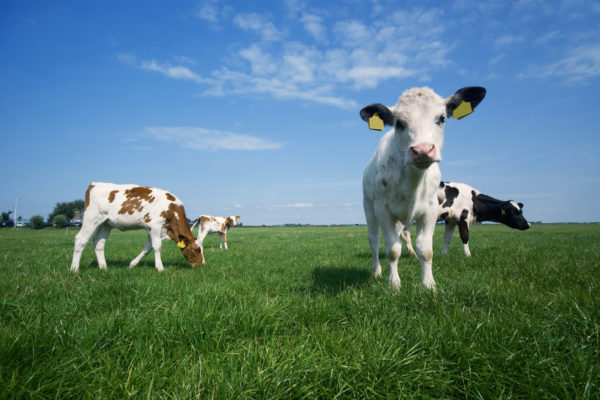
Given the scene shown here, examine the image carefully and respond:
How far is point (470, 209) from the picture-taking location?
1140cm

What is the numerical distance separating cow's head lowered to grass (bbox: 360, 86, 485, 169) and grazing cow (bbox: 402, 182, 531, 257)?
278 inches

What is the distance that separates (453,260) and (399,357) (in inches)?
230

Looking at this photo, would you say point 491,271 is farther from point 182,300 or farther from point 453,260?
point 182,300

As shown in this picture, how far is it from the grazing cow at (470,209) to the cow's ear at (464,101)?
6.97 metres

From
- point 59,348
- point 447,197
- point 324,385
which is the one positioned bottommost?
point 324,385

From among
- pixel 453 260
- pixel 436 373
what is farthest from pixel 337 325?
pixel 453 260

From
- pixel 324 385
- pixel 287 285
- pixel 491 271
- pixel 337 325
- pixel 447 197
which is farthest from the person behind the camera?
pixel 447 197

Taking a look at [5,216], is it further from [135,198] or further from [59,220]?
[135,198]

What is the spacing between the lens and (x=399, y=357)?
2104 mm

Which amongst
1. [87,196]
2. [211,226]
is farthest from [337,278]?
[211,226]

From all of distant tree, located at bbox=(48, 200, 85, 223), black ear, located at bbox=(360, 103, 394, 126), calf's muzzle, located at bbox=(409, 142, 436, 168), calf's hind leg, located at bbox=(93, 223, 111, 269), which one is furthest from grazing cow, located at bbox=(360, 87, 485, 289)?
distant tree, located at bbox=(48, 200, 85, 223)

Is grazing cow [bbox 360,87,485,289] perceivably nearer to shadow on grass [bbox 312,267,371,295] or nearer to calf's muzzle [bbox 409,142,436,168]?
calf's muzzle [bbox 409,142,436,168]

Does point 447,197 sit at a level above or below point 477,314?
above

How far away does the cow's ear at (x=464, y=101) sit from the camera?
4.15 meters
